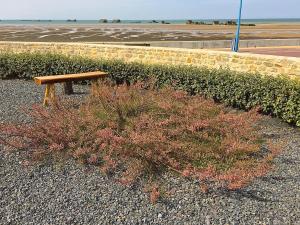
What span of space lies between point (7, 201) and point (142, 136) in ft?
7.02

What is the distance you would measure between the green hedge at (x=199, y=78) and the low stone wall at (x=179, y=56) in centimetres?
35

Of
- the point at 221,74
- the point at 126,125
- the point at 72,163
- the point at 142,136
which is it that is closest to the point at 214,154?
the point at 142,136

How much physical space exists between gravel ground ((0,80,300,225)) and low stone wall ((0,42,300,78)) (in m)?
3.34

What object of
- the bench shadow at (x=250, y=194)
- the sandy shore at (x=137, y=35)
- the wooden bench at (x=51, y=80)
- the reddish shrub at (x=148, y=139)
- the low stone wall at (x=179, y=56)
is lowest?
the sandy shore at (x=137, y=35)

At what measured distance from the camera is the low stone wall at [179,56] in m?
8.30

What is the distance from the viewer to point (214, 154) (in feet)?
18.7

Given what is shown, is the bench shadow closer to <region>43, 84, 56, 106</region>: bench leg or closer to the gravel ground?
the gravel ground

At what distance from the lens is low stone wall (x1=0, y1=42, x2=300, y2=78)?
27.2 ft

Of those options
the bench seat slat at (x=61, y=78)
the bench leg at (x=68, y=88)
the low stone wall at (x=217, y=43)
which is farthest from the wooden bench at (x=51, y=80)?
the low stone wall at (x=217, y=43)

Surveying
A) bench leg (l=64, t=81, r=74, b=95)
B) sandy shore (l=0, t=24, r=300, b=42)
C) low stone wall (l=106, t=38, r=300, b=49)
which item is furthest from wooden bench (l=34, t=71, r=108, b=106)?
sandy shore (l=0, t=24, r=300, b=42)

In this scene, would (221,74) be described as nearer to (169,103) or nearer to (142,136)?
(169,103)

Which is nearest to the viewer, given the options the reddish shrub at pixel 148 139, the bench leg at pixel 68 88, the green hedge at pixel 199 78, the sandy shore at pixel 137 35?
the reddish shrub at pixel 148 139

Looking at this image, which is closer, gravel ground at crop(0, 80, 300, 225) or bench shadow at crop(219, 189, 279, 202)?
gravel ground at crop(0, 80, 300, 225)

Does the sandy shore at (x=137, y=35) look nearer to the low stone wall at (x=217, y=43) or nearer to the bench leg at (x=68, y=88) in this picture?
the low stone wall at (x=217, y=43)
